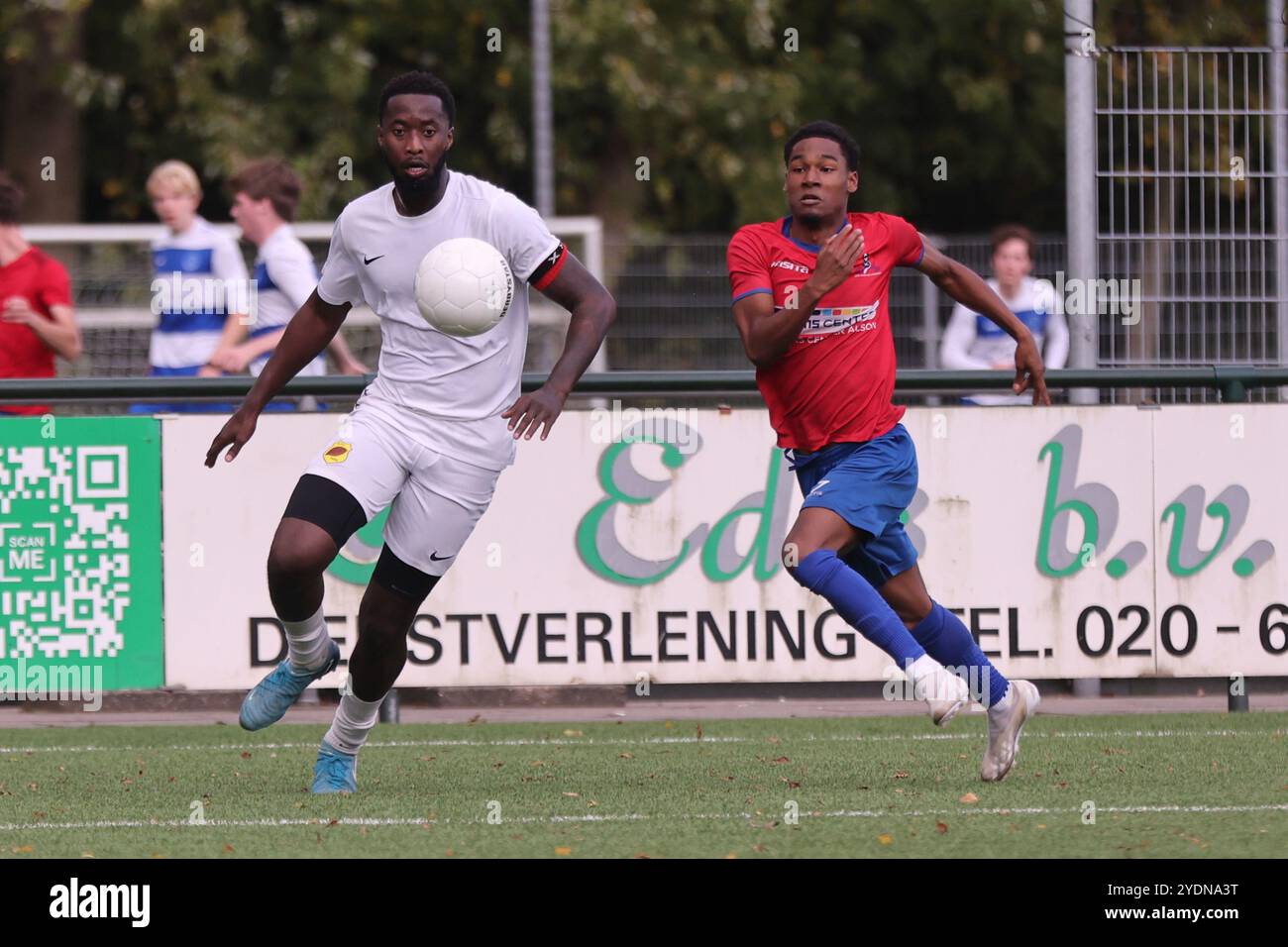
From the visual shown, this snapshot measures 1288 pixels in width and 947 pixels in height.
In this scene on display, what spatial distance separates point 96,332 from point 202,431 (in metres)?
8.59

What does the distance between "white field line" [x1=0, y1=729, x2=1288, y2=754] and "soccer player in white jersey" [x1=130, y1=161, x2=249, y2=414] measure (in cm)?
250

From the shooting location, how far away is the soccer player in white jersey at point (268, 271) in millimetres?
11141

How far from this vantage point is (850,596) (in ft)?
24.3

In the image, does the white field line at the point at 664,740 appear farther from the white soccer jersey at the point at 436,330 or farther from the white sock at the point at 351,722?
the white soccer jersey at the point at 436,330

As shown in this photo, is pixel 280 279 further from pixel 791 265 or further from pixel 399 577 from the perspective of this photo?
pixel 791 265

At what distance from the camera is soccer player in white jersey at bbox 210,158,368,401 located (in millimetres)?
11141

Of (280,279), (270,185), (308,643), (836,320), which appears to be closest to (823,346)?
(836,320)

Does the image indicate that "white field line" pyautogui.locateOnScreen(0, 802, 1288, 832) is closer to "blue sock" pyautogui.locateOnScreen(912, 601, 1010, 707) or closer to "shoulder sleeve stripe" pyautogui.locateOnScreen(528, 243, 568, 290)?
"blue sock" pyautogui.locateOnScreen(912, 601, 1010, 707)

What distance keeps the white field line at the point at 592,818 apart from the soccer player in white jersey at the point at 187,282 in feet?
14.7

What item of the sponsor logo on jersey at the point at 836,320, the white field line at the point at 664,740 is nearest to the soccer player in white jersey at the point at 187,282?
the white field line at the point at 664,740

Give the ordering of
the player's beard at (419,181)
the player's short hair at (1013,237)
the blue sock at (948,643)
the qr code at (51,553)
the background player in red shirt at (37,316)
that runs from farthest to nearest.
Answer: the player's short hair at (1013,237) < the background player in red shirt at (37,316) < the qr code at (51,553) < the blue sock at (948,643) < the player's beard at (419,181)

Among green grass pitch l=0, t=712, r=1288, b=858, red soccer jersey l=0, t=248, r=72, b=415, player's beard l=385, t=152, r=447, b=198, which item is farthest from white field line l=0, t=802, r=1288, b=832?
red soccer jersey l=0, t=248, r=72, b=415

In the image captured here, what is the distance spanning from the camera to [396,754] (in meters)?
8.93

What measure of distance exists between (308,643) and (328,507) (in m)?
0.51
